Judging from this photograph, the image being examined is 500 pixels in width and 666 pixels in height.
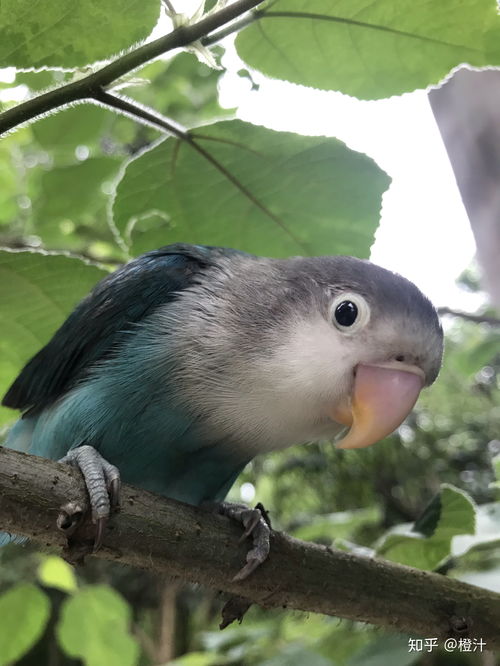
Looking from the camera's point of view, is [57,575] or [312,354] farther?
[57,575]

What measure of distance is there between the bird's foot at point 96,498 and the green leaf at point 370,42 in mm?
472

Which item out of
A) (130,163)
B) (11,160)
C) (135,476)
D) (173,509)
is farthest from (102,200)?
(173,509)

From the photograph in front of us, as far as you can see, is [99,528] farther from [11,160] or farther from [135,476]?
[11,160]

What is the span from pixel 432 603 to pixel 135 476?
0.42m

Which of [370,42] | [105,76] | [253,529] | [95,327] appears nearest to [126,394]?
[95,327]

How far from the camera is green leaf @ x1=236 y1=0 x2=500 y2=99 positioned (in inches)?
23.7

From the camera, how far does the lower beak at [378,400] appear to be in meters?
0.71

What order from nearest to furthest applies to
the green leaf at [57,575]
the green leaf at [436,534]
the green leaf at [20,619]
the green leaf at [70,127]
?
the green leaf at [436,534] → the green leaf at [70,127] → the green leaf at [20,619] → the green leaf at [57,575]

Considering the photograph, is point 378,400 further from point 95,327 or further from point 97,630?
point 97,630

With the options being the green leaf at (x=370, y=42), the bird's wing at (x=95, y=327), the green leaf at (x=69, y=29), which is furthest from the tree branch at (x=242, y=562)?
the green leaf at (x=370, y=42)

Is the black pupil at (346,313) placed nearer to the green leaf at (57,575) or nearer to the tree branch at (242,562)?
the tree branch at (242,562)

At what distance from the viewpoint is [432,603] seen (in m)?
0.77

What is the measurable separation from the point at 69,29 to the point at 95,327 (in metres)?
0.40

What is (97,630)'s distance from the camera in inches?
48.4
